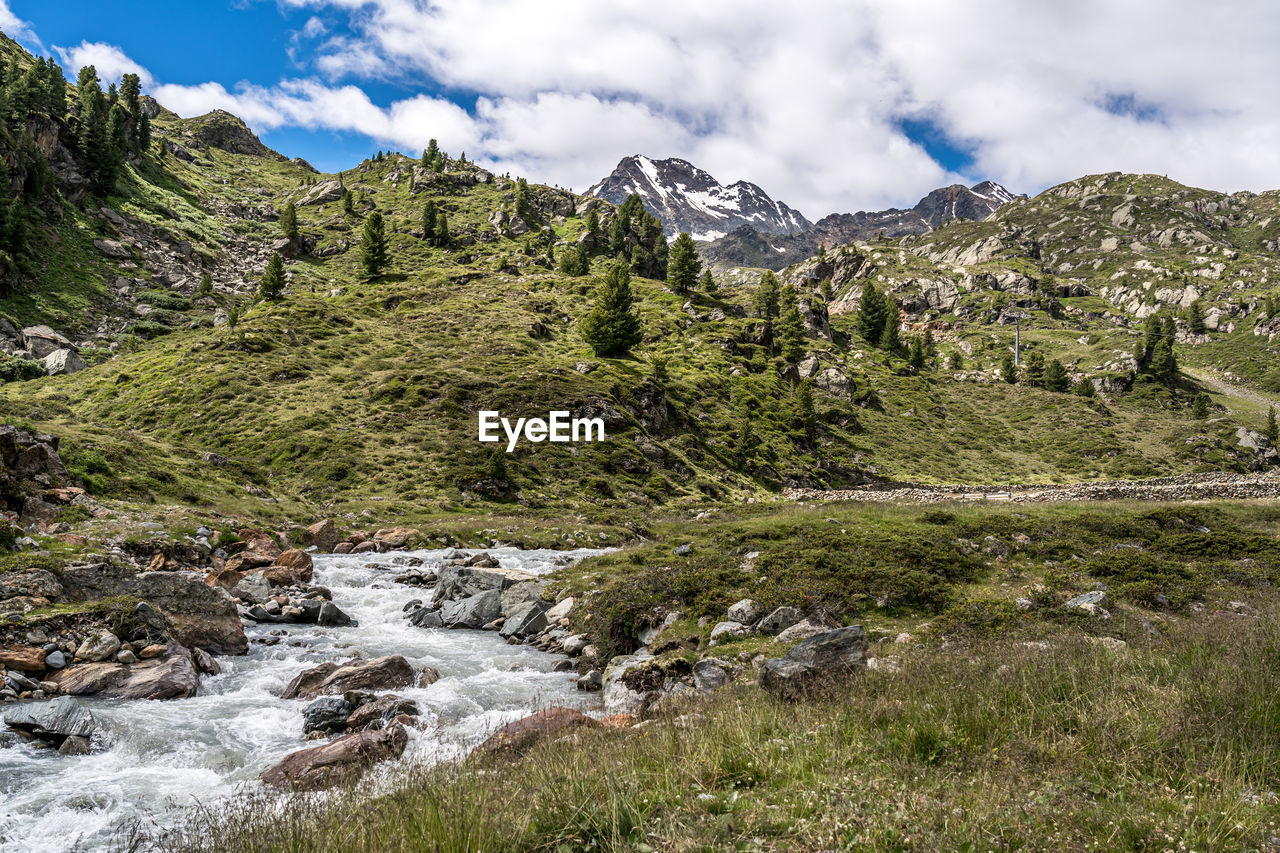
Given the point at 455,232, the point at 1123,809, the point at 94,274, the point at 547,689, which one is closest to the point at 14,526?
the point at 547,689

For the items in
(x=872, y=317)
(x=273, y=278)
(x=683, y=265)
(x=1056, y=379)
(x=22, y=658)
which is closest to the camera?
(x=22, y=658)

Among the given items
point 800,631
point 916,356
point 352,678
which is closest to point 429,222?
point 916,356

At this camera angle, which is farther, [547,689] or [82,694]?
[547,689]

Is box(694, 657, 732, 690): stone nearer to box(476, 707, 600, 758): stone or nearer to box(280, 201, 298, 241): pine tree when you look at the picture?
box(476, 707, 600, 758): stone

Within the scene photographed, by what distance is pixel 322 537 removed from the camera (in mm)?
28672

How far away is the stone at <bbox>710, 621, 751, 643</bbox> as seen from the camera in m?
13.5

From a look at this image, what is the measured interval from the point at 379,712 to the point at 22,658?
7036 millimetres

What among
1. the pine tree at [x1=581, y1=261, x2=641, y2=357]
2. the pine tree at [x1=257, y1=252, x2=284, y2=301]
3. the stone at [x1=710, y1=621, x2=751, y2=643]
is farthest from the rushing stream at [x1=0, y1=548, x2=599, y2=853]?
the pine tree at [x1=257, y1=252, x2=284, y2=301]

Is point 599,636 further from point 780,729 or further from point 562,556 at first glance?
point 562,556

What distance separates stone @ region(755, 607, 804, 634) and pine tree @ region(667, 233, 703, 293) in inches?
4269

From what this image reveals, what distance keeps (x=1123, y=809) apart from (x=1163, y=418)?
450 ft

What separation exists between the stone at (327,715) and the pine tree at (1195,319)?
785 ft

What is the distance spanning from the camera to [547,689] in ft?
42.8

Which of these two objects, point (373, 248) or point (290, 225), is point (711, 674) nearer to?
point (373, 248)
